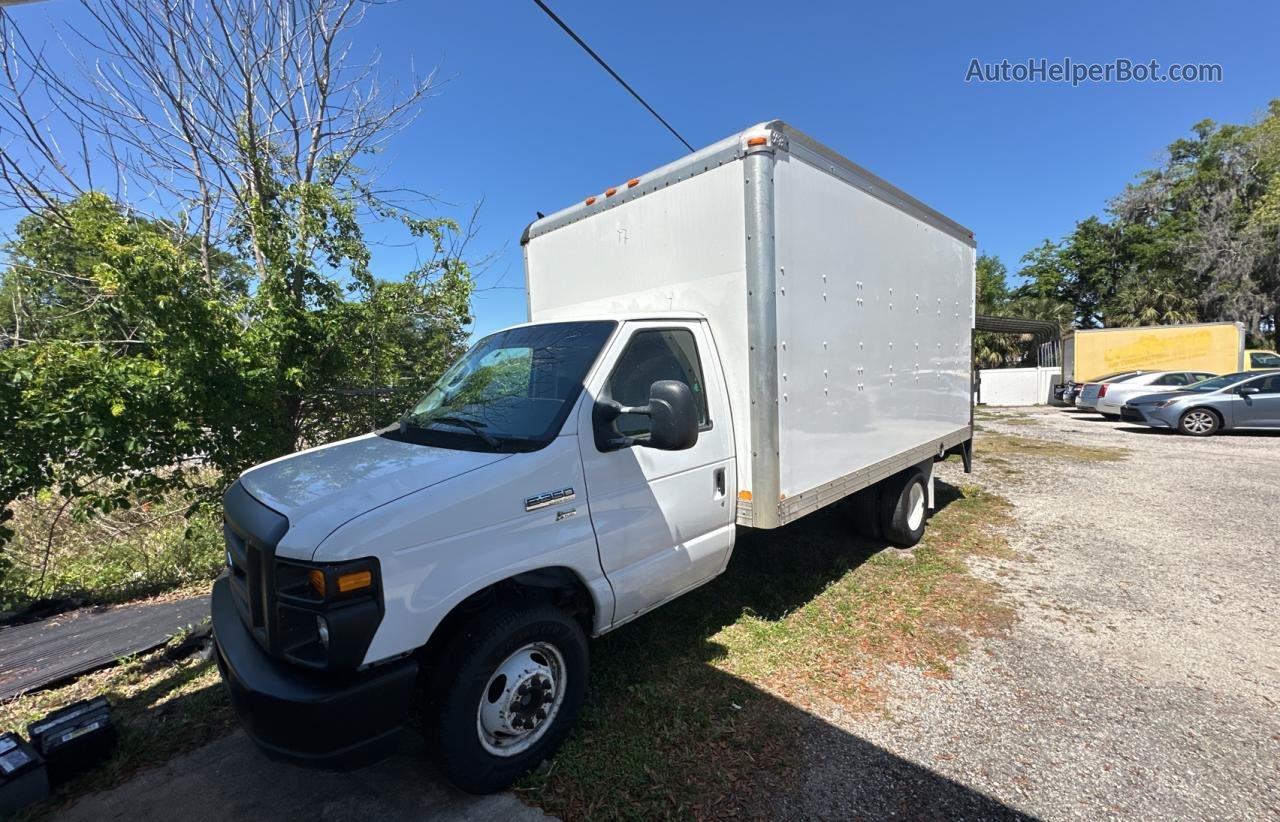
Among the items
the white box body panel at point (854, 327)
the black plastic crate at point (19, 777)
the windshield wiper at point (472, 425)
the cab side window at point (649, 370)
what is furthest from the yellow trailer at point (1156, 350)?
the black plastic crate at point (19, 777)

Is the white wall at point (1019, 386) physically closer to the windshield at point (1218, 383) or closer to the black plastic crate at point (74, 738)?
the windshield at point (1218, 383)

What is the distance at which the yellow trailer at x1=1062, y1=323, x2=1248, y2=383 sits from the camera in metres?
20.7

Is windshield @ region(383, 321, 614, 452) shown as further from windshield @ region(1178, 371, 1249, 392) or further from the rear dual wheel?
windshield @ region(1178, 371, 1249, 392)

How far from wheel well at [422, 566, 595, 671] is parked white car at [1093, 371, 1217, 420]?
20328mm

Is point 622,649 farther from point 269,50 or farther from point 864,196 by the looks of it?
point 269,50

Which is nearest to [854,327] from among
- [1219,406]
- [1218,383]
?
[1219,406]

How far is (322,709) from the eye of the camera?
1.96 m

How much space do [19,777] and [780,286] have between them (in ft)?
15.1

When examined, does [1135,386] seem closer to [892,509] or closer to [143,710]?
[892,509]

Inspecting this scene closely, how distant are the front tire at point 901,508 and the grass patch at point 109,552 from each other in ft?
21.6

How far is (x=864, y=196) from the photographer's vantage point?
432cm

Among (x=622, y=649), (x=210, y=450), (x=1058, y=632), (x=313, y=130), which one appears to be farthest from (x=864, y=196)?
(x=313, y=130)

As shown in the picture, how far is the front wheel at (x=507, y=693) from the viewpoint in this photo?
2.31 meters

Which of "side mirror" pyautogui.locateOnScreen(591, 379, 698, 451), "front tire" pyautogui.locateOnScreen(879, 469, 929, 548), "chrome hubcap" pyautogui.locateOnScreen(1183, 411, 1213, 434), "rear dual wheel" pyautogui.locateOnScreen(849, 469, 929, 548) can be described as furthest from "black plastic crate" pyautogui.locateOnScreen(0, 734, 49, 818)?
"chrome hubcap" pyautogui.locateOnScreen(1183, 411, 1213, 434)
